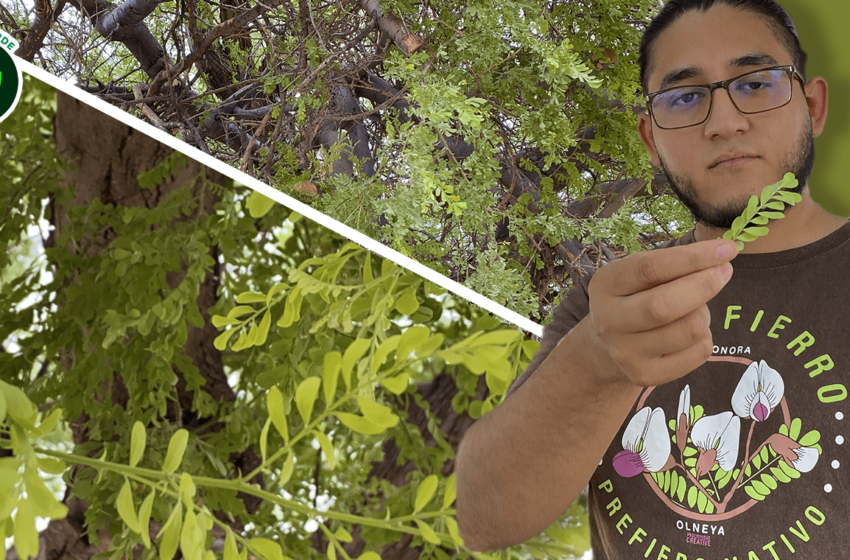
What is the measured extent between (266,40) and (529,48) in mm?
370

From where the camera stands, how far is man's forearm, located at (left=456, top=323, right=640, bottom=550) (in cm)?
44

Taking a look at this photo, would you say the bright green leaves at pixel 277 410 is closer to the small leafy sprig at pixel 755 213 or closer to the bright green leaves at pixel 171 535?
the bright green leaves at pixel 171 535

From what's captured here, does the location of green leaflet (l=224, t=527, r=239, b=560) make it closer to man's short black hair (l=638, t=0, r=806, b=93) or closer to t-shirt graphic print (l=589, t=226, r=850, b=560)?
t-shirt graphic print (l=589, t=226, r=850, b=560)

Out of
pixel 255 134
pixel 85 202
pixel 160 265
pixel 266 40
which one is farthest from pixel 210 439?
pixel 266 40

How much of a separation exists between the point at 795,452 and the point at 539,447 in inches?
7.0

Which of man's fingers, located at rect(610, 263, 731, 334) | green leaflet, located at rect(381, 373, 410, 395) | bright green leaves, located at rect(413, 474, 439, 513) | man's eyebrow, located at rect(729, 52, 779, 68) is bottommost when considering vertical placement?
bright green leaves, located at rect(413, 474, 439, 513)

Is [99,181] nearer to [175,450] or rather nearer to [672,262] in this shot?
[175,450]

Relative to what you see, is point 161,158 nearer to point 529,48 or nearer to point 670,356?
point 529,48

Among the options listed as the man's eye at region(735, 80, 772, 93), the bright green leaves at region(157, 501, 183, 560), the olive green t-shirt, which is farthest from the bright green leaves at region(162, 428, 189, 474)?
the man's eye at region(735, 80, 772, 93)

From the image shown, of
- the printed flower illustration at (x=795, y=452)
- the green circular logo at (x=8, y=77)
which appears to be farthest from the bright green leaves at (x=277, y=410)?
the green circular logo at (x=8, y=77)

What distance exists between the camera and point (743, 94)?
0.52 meters

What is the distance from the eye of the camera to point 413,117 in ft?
3.01

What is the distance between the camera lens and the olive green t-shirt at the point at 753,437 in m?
0.48

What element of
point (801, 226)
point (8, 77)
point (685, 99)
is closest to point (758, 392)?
point (801, 226)
